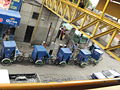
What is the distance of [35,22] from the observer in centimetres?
1831

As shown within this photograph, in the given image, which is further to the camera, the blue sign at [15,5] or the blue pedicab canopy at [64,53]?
the blue sign at [15,5]

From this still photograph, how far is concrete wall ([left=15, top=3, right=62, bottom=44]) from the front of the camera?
17.5 m

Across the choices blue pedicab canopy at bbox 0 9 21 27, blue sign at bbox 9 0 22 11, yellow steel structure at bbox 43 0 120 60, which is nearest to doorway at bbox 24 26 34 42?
blue sign at bbox 9 0 22 11

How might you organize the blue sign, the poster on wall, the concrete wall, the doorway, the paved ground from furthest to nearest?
the doorway → the concrete wall → the blue sign → the poster on wall → the paved ground

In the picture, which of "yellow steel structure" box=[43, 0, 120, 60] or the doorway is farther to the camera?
the doorway

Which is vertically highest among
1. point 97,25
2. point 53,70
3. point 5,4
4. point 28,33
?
point 97,25

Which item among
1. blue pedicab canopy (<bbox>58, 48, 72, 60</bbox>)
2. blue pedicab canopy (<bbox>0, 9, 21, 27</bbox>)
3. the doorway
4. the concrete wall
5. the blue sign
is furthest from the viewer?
the doorway

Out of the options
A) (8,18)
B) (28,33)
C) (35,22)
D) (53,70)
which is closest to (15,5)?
(8,18)

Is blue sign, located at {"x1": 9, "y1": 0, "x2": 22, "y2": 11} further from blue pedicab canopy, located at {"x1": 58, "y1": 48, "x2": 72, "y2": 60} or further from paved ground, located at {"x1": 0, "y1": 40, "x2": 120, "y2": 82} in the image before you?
blue pedicab canopy, located at {"x1": 58, "y1": 48, "x2": 72, "y2": 60}

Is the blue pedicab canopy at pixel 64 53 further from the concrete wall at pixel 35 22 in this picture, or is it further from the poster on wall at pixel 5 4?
the poster on wall at pixel 5 4

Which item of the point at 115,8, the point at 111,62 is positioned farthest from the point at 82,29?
the point at 111,62

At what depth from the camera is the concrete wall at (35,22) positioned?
17.5m

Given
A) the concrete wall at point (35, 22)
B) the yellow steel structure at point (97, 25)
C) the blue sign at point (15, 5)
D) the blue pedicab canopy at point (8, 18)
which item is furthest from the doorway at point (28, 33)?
the yellow steel structure at point (97, 25)

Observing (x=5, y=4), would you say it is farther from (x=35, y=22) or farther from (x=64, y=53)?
(x=64, y=53)
